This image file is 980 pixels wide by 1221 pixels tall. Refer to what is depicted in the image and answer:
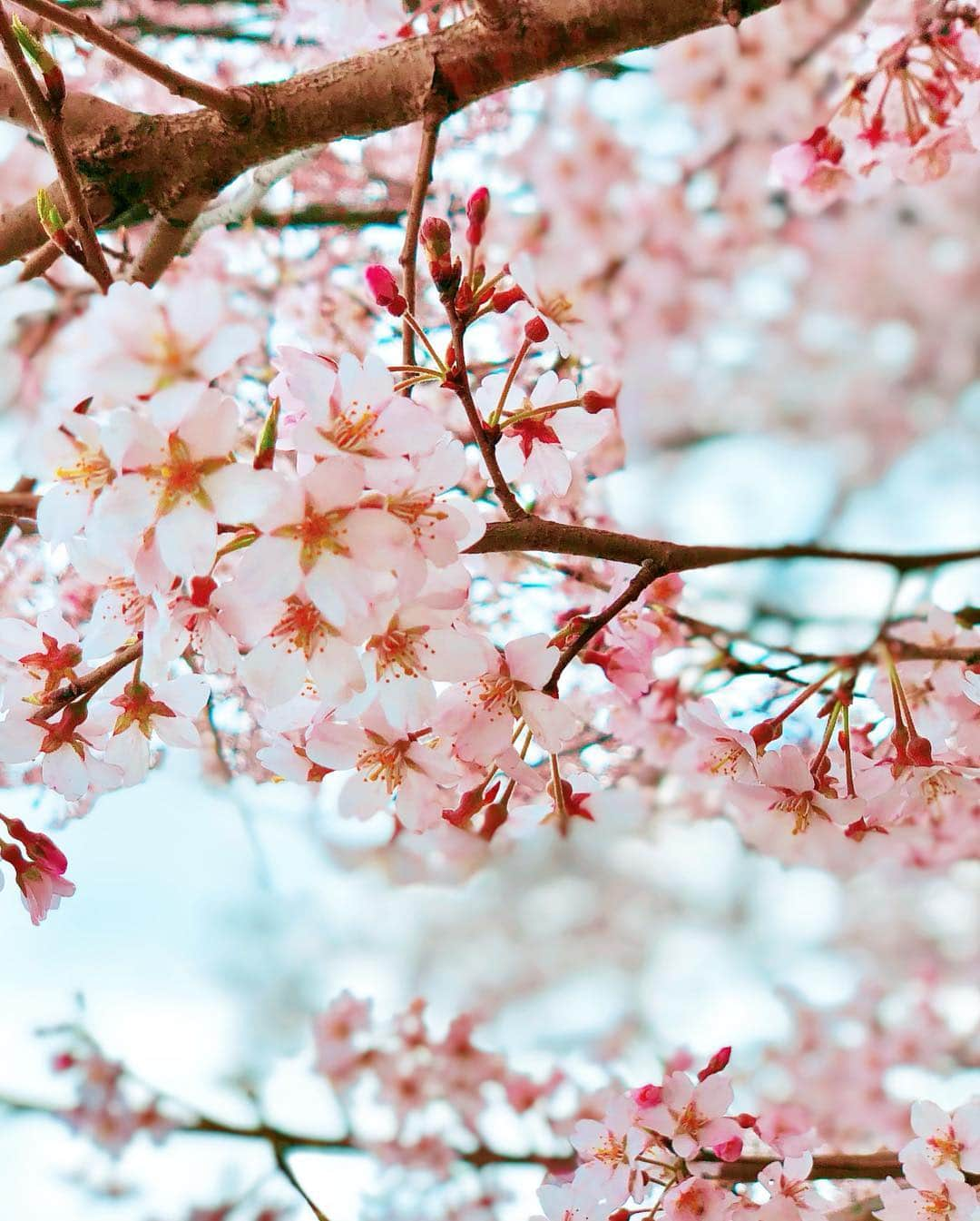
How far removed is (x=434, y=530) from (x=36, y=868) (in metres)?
0.53

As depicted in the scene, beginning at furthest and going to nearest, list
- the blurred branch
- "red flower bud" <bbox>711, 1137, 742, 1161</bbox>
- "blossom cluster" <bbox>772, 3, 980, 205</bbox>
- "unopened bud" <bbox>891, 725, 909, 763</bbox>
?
the blurred branch
"blossom cluster" <bbox>772, 3, 980, 205</bbox>
"red flower bud" <bbox>711, 1137, 742, 1161</bbox>
"unopened bud" <bbox>891, 725, 909, 763</bbox>

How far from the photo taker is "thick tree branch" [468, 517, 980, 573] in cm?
66

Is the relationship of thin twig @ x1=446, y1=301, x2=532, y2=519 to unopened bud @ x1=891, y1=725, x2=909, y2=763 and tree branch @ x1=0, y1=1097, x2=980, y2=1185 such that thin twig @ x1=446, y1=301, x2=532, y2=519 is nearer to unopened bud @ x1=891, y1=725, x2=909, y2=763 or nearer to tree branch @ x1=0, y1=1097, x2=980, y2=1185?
unopened bud @ x1=891, y1=725, x2=909, y2=763

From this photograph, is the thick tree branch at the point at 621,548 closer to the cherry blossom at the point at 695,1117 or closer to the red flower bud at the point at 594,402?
the red flower bud at the point at 594,402

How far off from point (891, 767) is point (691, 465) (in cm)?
313

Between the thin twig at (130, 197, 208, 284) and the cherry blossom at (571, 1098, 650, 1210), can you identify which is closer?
the thin twig at (130, 197, 208, 284)

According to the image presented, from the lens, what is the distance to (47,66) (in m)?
0.65

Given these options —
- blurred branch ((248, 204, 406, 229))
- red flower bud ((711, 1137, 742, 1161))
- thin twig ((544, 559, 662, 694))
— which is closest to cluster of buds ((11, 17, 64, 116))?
thin twig ((544, 559, 662, 694))

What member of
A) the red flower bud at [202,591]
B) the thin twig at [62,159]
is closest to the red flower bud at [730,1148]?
the red flower bud at [202,591]

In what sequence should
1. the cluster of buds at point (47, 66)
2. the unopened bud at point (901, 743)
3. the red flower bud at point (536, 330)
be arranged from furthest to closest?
the unopened bud at point (901, 743)
the red flower bud at point (536, 330)
the cluster of buds at point (47, 66)

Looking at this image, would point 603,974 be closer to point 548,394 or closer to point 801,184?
point 801,184

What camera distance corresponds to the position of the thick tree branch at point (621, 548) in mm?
660

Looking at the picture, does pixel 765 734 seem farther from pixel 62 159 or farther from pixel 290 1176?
pixel 290 1176

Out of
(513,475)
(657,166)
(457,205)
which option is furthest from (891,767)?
(657,166)
